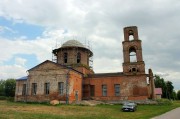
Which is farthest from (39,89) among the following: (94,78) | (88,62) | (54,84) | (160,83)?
(160,83)

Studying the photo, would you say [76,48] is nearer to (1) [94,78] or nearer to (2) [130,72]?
(1) [94,78]

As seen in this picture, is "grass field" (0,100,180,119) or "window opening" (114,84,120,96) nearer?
"grass field" (0,100,180,119)

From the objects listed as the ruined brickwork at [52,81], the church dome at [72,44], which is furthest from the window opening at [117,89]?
the church dome at [72,44]

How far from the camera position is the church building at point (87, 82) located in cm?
3291

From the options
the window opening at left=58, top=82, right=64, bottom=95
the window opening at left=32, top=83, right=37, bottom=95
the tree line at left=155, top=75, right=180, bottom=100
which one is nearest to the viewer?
the window opening at left=58, top=82, right=64, bottom=95

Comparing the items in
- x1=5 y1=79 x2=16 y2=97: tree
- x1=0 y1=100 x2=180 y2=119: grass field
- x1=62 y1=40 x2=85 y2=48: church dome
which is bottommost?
x1=0 y1=100 x2=180 y2=119: grass field

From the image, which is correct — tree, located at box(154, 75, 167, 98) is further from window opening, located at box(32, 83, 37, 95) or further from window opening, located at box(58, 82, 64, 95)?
window opening, located at box(32, 83, 37, 95)

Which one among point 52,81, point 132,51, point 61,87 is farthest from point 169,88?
point 52,81

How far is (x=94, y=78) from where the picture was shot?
3744 cm

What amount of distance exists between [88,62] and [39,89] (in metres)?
13.0

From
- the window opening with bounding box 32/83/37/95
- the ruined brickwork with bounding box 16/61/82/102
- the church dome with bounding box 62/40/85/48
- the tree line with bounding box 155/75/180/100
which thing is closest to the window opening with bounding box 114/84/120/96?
the ruined brickwork with bounding box 16/61/82/102

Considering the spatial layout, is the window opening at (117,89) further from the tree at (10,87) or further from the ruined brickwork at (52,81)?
the tree at (10,87)

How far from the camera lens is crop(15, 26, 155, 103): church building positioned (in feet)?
108

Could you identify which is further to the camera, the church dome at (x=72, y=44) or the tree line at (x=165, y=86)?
the tree line at (x=165, y=86)
